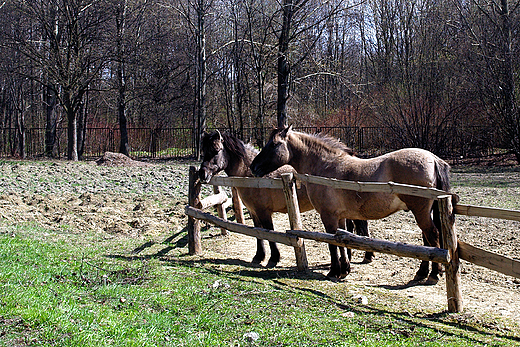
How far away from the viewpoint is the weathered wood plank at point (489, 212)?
4.07 metres

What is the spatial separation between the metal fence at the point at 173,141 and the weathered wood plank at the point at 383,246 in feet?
59.9

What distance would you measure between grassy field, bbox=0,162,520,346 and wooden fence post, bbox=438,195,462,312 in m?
0.18

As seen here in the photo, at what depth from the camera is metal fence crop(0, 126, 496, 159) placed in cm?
2208

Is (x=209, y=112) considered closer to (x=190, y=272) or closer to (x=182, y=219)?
(x=182, y=219)

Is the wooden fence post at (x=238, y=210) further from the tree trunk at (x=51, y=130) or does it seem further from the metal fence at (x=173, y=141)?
the tree trunk at (x=51, y=130)

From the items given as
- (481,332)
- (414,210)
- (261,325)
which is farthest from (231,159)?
(481,332)

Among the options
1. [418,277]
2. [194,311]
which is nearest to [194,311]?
[194,311]

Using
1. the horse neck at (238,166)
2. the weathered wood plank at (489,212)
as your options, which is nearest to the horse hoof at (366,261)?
the horse neck at (238,166)

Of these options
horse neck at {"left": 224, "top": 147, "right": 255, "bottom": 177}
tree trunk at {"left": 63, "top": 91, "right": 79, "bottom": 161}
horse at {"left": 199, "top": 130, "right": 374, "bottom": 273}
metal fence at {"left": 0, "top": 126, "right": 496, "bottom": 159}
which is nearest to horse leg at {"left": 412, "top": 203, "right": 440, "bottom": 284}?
horse at {"left": 199, "top": 130, "right": 374, "bottom": 273}

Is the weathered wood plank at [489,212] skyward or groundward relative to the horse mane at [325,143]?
groundward

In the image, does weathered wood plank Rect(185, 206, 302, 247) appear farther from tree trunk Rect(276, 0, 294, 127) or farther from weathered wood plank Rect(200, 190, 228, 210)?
tree trunk Rect(276, 0, 294, 127)

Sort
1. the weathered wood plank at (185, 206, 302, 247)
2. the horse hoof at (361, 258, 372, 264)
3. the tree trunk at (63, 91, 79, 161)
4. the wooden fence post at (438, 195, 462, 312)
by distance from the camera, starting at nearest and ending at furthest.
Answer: the wooden fence post at (438, 195, 462, 312)
the weathered wood plank at (185, 206, 302, 247)
the horse hoof at (361, 258, 372, 264)
the tree trunk at (63, 91, 79, 161)

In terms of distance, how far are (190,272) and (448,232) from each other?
3.20 m

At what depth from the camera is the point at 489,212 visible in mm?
4270
